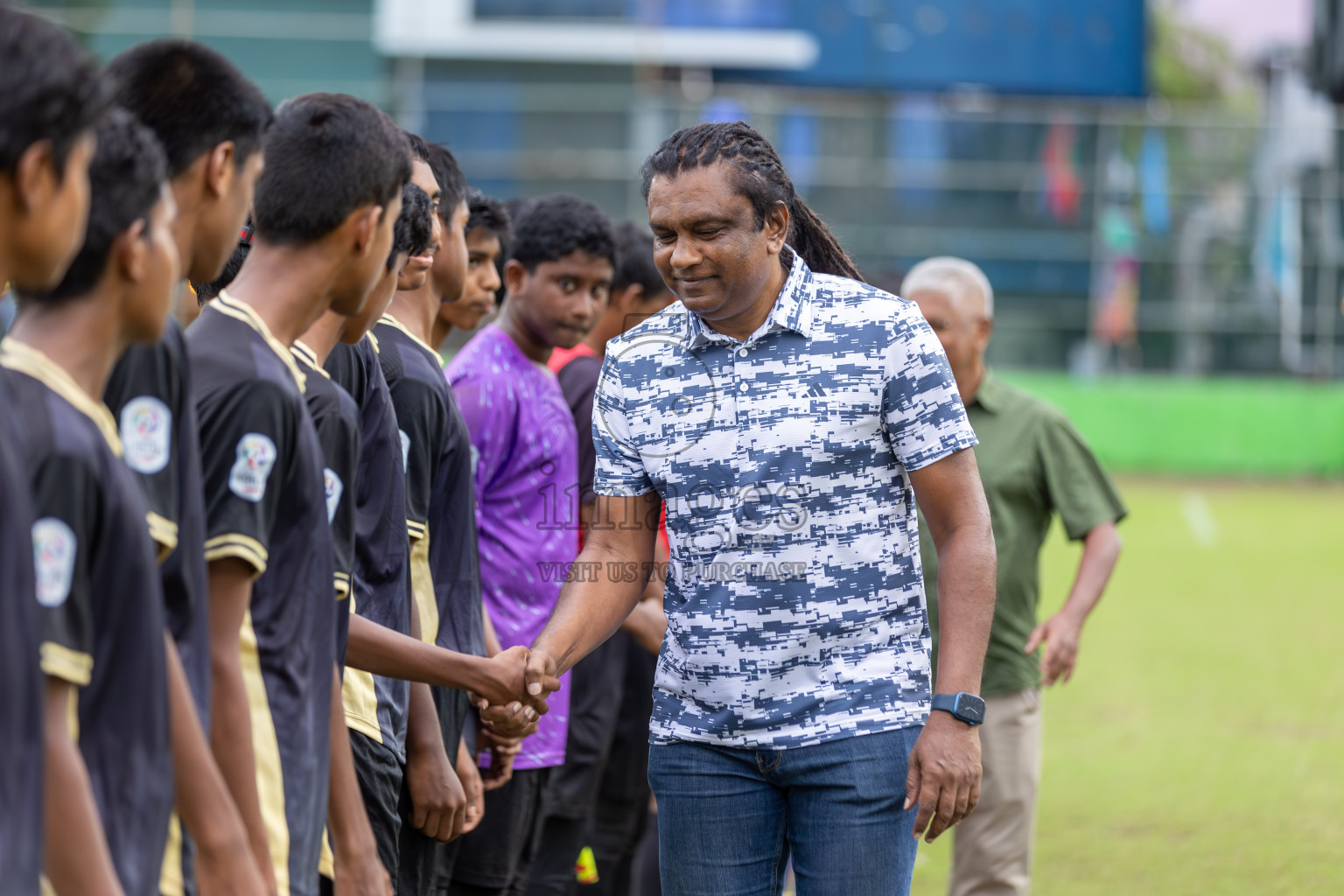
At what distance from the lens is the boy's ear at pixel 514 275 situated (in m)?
5.10

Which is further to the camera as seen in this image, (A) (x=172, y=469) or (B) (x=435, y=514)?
(B) (x=435, y=514)

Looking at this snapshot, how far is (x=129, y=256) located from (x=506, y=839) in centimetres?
270

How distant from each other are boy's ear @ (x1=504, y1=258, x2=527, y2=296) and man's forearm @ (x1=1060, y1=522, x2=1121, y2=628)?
7.20 ft

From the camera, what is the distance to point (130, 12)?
3819 cm

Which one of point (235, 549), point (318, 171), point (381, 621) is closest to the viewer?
point (235, 549)

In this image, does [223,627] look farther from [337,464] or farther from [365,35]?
[365,35]

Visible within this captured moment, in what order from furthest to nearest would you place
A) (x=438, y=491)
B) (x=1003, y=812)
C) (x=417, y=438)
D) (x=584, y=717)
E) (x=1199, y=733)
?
1. (x=1199, y=733)
2. (x=1003, y=812)
3. (x=584, y=717)
4. (x=438, y=491)
5. (x=417, y=438)

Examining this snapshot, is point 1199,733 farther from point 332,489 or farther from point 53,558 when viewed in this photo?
point 53,558

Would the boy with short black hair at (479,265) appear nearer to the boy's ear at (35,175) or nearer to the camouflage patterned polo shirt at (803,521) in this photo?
the camouflage patterned polo shirt at (803,521)

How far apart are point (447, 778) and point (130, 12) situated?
38.5m

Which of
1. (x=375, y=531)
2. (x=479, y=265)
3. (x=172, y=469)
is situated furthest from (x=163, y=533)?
(x=479, y=265)

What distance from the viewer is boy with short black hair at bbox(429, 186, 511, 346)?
15.5ft

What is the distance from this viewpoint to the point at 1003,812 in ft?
17.8

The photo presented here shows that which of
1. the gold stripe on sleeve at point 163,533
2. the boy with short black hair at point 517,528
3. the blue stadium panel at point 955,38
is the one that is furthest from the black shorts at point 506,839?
the blue stadium panel at point 955,38
